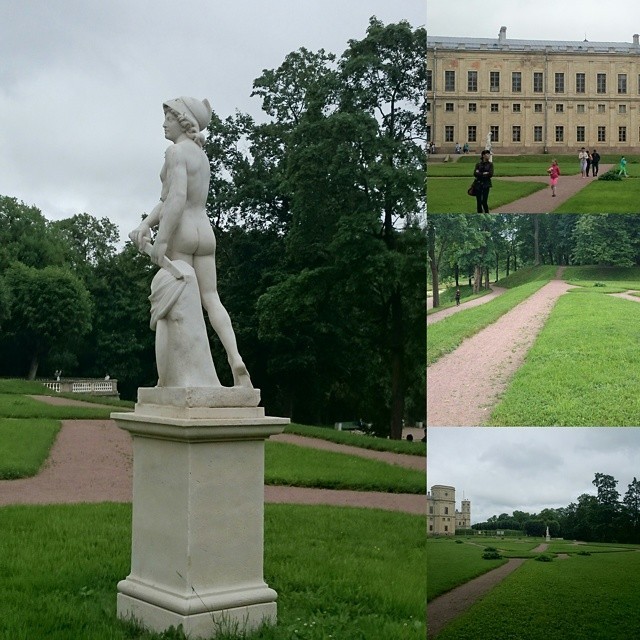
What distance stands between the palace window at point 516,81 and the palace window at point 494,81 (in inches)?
7.2

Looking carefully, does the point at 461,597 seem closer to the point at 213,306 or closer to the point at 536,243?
the point at 213,306

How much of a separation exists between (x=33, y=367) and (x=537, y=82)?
48.0ft

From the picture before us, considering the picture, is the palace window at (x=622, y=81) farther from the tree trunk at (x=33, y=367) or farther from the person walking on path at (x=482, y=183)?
the tree trunk at (x=33, y=367)

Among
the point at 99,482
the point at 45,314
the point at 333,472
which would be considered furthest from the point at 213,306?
the point at 45,314

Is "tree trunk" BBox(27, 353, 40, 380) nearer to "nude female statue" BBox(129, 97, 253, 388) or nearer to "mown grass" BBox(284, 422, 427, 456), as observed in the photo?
"mown grass" BBox(284, 422, 427, 456)

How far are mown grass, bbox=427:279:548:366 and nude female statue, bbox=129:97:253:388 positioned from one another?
562 centimetres

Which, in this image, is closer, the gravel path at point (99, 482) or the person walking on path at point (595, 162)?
the person walking on path at point (595, 162)

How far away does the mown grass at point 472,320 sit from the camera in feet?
38.0

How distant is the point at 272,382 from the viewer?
2227cm

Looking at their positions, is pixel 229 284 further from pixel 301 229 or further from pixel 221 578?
pixel 221 578

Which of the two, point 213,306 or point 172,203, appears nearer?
point 172,203

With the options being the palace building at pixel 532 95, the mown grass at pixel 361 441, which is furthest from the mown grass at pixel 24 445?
the palace building at pixel 532 95

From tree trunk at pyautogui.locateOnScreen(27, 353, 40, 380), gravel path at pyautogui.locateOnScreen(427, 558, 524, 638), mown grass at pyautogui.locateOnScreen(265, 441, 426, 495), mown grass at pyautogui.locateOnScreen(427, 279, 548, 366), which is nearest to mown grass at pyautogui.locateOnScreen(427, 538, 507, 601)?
gravel path at pyautogui.locateOnScreen(427, 558, 524, 638)

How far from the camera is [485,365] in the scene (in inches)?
448
